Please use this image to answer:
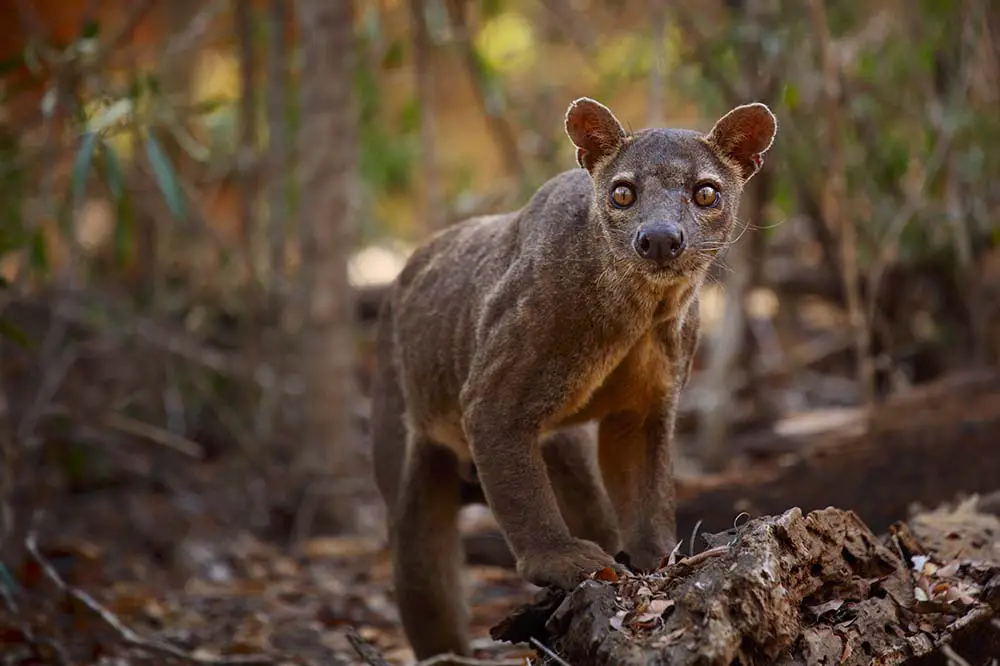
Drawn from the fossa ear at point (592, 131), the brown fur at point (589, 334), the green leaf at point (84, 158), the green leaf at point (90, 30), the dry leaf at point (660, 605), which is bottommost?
the dry leaf at point (660, 605)

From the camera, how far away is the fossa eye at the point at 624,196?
420cm

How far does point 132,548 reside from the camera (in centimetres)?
852

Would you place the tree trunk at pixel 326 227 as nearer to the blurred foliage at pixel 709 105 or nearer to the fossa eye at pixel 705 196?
the blurred foliage at pixel 709 105

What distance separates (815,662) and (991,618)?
690 mm

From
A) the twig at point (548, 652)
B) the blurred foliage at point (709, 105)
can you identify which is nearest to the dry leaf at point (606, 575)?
the twig at point (548, 652)

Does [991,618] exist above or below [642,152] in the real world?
below

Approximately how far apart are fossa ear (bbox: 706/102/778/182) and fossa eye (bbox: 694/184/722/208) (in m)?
0.25

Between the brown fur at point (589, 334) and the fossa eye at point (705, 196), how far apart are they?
2 cm

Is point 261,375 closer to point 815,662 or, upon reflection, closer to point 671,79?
point 671,79

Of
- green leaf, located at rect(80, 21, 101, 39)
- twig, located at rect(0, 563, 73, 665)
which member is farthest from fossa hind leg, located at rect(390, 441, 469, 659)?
green leaf, located at rect(80, 21, 101, 39)

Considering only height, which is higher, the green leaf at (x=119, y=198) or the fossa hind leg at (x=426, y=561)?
the green leaf at (x=119, y=198)

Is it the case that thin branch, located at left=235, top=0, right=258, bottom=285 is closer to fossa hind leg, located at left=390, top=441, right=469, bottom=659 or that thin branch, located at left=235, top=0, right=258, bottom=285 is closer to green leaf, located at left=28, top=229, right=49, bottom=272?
green leaf, located at left=28, top=229, right=49, bottom=272

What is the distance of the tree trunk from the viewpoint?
8.43 m

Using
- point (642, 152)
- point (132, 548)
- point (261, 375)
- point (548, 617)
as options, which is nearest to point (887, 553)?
point (548, 617)
